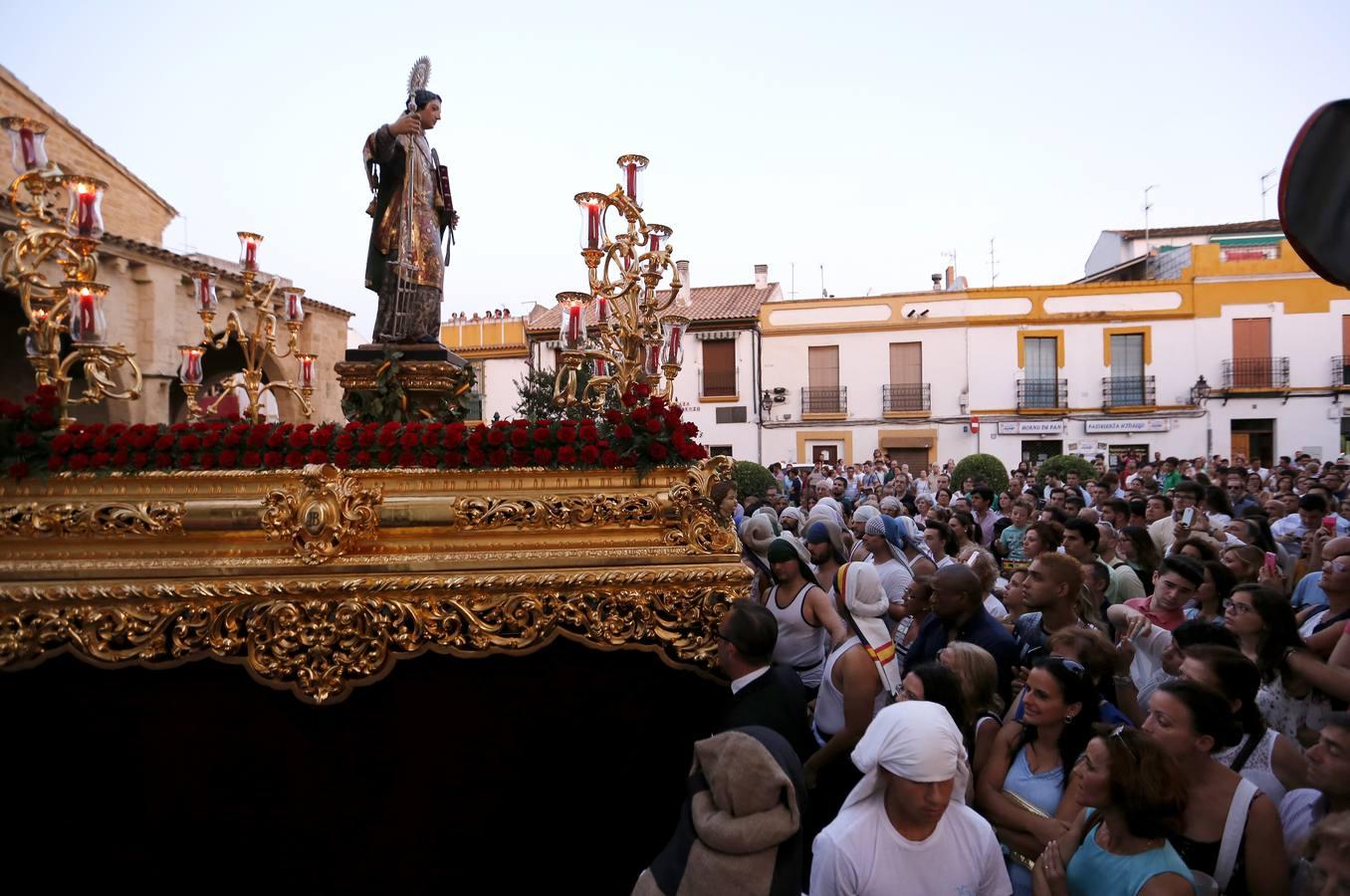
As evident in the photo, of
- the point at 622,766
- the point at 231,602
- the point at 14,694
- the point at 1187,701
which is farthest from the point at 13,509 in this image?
the point at 1187,701

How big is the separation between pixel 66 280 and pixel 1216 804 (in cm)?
551

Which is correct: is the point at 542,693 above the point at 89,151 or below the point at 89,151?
below

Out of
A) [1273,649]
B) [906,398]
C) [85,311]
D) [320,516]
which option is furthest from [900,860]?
[906,398]

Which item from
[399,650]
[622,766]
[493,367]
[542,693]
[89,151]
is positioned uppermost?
[89,151]

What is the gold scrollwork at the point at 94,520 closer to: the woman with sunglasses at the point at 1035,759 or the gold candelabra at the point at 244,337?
the gold candelabra at the point at 244,337

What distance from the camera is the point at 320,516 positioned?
3.38m

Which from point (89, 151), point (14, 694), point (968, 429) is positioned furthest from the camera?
point (968, 429)

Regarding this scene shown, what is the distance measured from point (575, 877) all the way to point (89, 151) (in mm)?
16398

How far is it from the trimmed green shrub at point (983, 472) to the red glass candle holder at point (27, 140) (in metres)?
15.3

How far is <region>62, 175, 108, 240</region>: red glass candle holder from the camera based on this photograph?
4.24 m

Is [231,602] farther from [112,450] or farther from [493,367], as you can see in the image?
[493,367]

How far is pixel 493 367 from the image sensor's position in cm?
2680

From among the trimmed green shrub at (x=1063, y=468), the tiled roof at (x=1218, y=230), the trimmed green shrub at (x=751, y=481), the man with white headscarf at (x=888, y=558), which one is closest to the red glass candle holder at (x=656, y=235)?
the man with white headscarf at (x=888, y=558)

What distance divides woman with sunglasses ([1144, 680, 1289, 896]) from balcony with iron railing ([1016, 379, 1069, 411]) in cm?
2349
